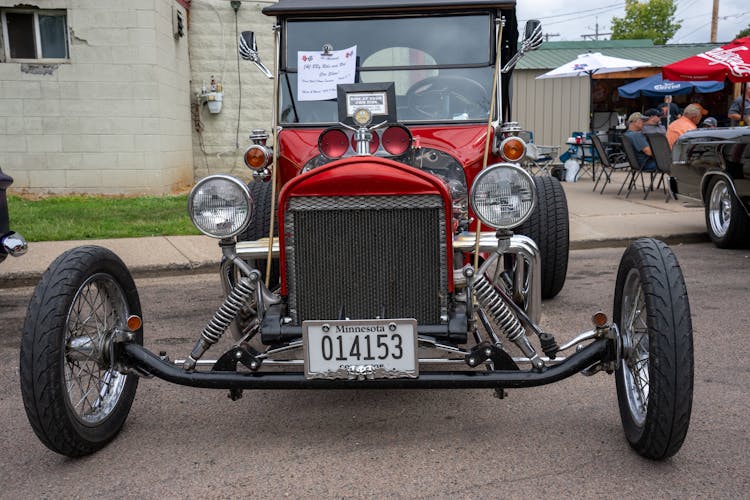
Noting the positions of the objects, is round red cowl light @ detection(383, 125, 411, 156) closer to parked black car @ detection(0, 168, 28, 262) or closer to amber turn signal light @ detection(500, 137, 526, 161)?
amber turn signal light @ detection(500, 137, 526, 161)

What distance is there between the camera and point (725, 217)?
7738mm

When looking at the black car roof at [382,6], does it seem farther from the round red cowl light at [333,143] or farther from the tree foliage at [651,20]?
the tree foliage at [651,20]

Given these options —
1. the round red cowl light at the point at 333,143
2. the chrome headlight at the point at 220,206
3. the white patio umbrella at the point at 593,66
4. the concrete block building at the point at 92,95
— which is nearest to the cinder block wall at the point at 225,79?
the concrete block building at the point at 92,95

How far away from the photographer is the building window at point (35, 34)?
11055 mm

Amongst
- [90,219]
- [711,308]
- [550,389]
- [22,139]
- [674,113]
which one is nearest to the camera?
[550,389]

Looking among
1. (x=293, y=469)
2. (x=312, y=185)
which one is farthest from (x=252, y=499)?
(x=312, y=185)

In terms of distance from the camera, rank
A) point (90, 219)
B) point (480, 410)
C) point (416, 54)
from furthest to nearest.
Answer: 1. point (90, 219)
2. point (416, 54)
3. point (480, 410)

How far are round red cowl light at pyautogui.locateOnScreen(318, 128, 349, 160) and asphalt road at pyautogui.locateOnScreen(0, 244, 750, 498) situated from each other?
1.20 m

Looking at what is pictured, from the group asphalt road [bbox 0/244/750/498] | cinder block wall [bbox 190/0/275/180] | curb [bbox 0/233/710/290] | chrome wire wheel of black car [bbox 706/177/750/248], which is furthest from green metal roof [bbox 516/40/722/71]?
asphalt road [bbox 0/244/750/498]

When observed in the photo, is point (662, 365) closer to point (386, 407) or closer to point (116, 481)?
point (386, 407)

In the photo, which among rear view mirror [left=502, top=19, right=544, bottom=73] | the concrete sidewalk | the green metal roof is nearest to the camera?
rear view mirror [left=502, top=19, right=544, bottom=73]

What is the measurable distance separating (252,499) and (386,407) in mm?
1015

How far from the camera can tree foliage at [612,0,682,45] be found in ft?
152

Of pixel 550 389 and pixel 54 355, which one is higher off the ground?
pixel 54 355
